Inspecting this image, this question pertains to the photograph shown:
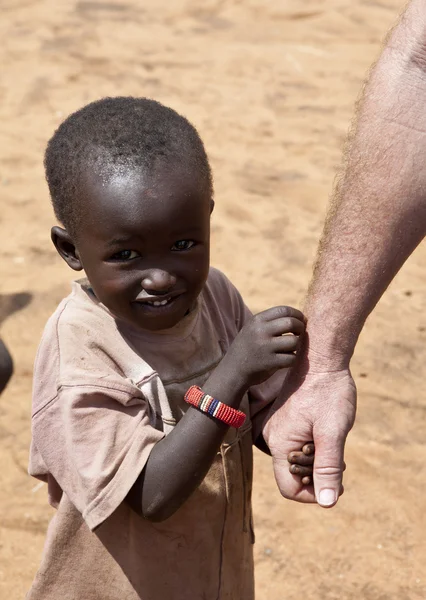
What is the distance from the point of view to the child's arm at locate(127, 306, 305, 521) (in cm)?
197

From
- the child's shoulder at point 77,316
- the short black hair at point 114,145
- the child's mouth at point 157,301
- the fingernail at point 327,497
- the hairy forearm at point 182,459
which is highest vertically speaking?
the short black hair at point 114,145

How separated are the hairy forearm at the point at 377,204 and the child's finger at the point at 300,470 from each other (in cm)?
28

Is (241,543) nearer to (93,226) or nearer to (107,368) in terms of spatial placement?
(107,368)

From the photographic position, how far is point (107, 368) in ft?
6.63

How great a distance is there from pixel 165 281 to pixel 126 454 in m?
0.39

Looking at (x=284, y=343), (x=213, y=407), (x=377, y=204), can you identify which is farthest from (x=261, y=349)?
(x=377, y=204)

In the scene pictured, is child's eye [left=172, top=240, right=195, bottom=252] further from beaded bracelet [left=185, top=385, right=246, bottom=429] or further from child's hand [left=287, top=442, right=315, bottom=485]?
child's hand [left=287, top=442, right=315, bottom=485]

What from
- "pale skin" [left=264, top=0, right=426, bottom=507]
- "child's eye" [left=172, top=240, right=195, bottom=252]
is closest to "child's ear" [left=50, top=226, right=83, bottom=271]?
"child's eye" [left=172, top=240, right=195, bottom=252]

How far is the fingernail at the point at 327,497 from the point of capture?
2246 millimetres

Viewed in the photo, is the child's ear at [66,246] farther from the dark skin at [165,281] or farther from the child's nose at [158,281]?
the child's nose at [158,281]

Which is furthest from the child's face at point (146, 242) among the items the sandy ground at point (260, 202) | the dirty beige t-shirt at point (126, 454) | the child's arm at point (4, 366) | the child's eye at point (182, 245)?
the sandy ground at point (260, 202)

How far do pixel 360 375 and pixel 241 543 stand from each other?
2416 millimetres

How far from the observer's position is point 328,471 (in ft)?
7.42

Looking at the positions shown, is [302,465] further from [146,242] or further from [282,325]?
[146,242]
